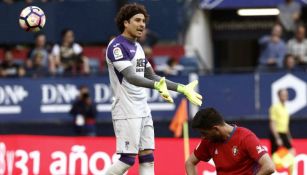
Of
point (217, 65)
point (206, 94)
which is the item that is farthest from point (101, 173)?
point (217, 65)

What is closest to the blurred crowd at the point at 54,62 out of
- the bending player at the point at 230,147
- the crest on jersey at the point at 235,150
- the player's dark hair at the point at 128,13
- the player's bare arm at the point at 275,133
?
the player's bare arm at the point at 275,133

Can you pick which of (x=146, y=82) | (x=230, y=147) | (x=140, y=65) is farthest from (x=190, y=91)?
(x=140, y=65)

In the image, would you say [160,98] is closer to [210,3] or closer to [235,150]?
[210,3]

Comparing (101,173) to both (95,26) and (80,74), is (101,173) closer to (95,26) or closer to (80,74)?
(80,74)

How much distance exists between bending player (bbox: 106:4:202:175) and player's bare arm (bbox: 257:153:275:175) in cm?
177

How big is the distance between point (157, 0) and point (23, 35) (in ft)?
11.2

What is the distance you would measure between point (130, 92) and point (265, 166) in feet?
6.82

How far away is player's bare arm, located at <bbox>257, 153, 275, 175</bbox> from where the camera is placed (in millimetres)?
9406

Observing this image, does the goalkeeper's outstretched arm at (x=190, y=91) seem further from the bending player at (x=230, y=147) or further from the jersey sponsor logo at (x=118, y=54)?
the jersey sponsor logo at (x=118, y=54)

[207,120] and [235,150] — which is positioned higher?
[207,120]

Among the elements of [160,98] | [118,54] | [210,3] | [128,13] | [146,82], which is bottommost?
[160,98]

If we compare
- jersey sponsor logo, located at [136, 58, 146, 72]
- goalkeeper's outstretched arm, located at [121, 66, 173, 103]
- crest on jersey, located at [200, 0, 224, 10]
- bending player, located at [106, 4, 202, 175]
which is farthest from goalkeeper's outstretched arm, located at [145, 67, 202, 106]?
crest on jersey, located at [200, 0, 224, 10]

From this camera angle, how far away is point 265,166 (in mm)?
9438

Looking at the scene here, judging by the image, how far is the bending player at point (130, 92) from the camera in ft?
35.5
